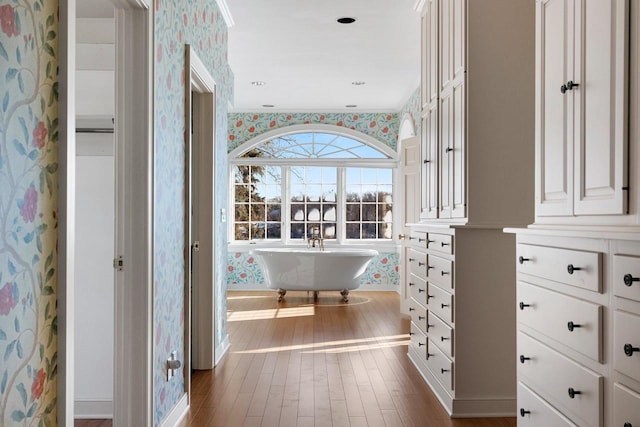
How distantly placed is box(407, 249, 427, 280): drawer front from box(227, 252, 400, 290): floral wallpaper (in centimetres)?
430

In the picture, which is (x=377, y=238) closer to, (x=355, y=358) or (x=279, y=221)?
(x=279, y=221)

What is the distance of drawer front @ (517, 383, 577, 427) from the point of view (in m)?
1.95

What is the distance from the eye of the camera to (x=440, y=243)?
3555 mm

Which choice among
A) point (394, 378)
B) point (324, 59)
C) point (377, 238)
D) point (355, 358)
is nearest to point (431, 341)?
point (394, 378)

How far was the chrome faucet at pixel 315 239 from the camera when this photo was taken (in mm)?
8453

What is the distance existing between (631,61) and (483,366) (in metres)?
2.06

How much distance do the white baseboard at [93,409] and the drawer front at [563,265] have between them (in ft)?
7.35

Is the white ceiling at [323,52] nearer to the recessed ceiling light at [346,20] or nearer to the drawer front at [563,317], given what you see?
the recessed ceiling light at [346,20]

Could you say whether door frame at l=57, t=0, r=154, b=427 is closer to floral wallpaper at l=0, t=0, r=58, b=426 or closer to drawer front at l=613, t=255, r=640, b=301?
floral wallpaper at l=0, t=0, r=58, b=426

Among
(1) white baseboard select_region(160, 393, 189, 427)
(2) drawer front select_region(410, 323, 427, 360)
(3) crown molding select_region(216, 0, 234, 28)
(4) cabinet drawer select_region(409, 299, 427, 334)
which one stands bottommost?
(1) white baseboard select_region(160, 393, 189, 427)

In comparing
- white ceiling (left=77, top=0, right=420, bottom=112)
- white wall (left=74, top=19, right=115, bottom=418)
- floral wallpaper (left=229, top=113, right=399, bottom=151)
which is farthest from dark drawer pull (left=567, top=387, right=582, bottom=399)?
floral wallpaper (left=229, top=113, right=399, bottom=151)

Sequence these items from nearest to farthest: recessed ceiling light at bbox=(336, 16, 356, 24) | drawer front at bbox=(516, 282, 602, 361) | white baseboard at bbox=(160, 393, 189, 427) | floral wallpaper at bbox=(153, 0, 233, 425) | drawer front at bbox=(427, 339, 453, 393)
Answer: drawer front at bbox=(516, 282, 602, 361) → floral wallpaper at bbox=(153, 0, 233, 425) → white baseboard at bbox=(160, 393, 189, 427) → drawer front at bbox=(427, 339, 453, 393) → recessed ceiling light at bbox=(336, 16, 356, 24)

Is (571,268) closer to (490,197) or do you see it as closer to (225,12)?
(490,197)

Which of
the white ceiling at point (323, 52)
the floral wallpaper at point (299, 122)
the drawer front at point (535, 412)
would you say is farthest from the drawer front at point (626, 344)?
the floral wallpaper at point (299, 122)
